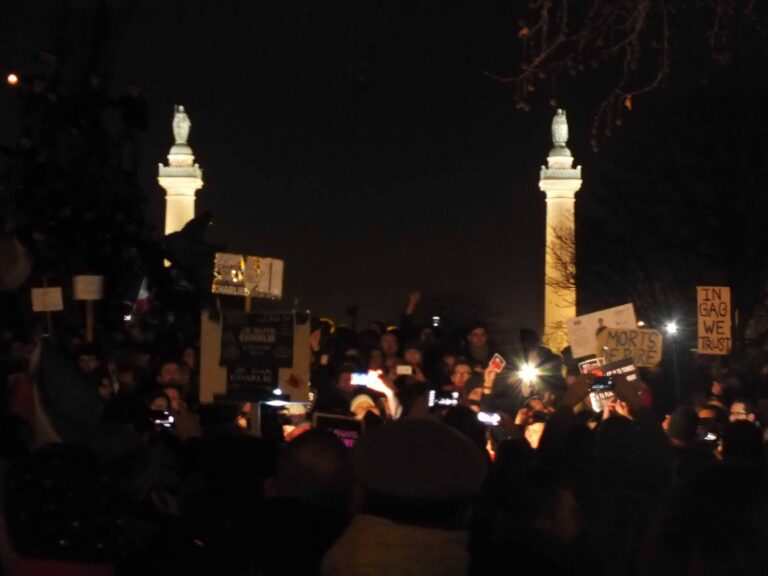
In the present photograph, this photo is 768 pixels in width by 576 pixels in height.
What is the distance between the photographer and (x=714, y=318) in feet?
52.2

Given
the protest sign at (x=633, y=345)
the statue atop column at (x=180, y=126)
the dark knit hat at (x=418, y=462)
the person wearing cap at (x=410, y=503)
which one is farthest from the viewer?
the statue atop column at (x=180, y=126)

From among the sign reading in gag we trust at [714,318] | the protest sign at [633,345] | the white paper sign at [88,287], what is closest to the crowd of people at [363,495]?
the protest sign at [633,345]

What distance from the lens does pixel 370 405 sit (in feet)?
37.9

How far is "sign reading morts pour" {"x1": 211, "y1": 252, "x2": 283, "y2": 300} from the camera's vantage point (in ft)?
45.0

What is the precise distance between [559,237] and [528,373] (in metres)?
24.9

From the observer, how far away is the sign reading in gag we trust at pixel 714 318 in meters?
15.8

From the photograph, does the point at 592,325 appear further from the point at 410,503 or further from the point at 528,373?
the point at 410,503

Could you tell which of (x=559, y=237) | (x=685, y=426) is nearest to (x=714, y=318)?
(x=685, y=426)

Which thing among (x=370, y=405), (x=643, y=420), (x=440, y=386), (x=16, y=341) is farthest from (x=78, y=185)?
(x=643, y=420)

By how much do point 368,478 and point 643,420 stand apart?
10.2 feet

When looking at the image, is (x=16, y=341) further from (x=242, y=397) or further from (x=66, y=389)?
(x=66, y=389)

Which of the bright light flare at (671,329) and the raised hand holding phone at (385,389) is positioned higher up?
the bright light flare at (671,329)

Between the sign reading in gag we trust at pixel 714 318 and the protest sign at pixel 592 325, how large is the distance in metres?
2.50

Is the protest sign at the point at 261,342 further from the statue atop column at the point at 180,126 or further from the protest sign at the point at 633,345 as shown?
the statue atop column at the point at 180,126
